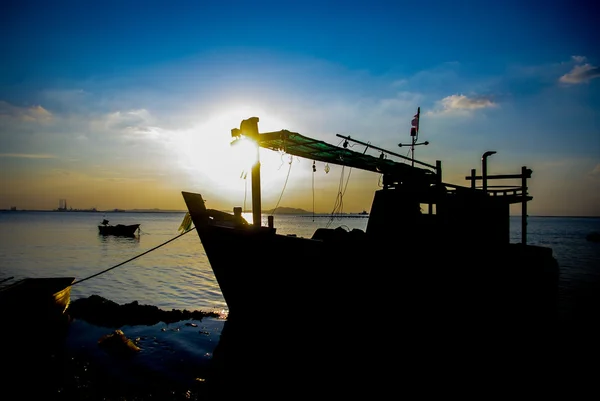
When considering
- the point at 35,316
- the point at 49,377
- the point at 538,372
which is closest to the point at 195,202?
the point at 49,377

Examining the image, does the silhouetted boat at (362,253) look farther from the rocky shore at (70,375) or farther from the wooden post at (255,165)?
the rocky shore at (70,375)

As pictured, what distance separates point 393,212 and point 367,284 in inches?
108

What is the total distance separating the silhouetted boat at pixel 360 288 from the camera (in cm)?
885

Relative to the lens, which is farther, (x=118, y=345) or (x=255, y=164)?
(x=118, y=345)

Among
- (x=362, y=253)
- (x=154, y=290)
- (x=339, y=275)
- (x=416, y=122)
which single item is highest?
(x=416, y=122)

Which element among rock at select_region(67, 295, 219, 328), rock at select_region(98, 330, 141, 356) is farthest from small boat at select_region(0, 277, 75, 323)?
rock at select_region(98, 330, 141, 356)

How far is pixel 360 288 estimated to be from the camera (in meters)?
8.80

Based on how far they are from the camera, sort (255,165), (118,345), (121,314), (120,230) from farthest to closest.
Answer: (120,230) → (121,314) → (118,345) → (255,165)

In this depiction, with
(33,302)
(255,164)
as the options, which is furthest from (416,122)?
(33,302)

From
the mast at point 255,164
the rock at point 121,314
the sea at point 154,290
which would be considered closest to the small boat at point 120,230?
the sea at point 154,290

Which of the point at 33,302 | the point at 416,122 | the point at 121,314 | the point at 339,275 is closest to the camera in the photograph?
the point at 339,275

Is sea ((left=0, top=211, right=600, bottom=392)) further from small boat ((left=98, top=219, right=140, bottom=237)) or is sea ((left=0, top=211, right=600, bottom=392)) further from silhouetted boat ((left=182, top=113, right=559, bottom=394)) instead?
small boat ((left=98, top=219, right=140, bottom=237))

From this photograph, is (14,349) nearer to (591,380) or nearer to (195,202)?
(195,202)

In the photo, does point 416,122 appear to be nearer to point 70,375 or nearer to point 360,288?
point 360,288
